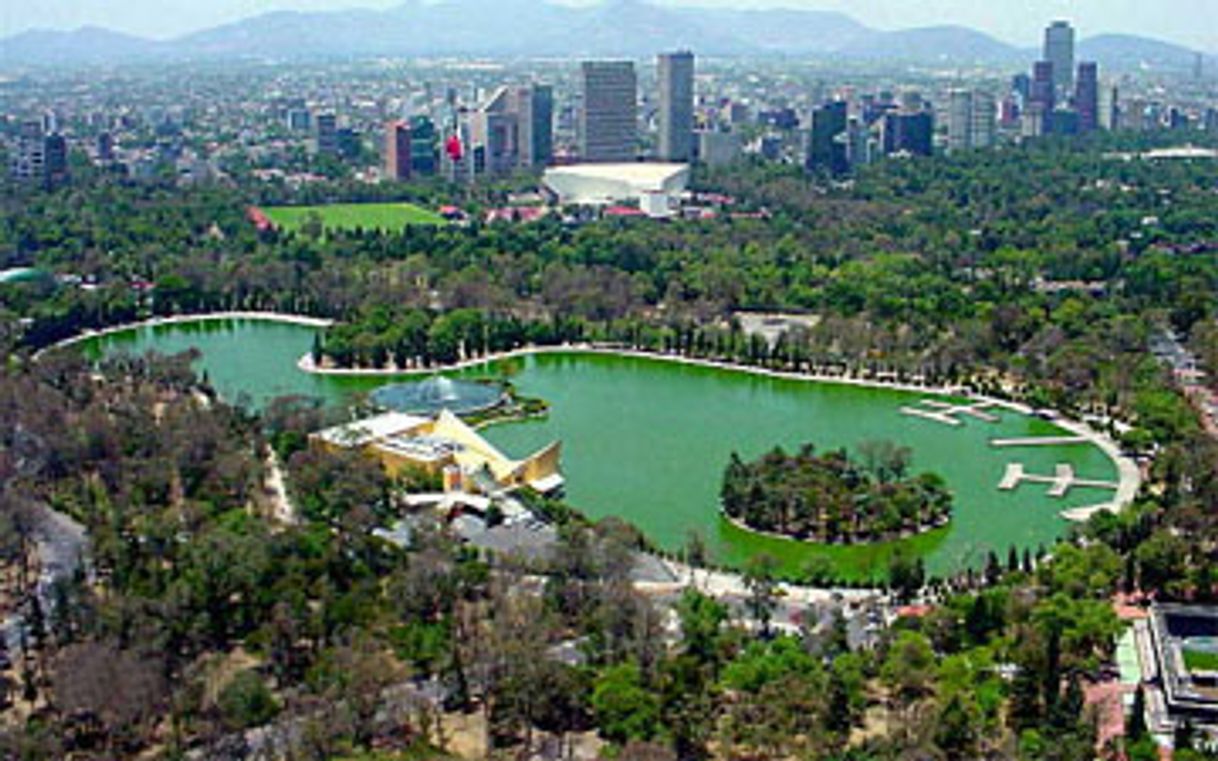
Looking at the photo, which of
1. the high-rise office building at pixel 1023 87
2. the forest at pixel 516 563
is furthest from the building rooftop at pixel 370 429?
the high-rise office building at pixel 1023 87

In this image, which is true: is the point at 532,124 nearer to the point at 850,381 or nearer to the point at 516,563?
the point at 850,381

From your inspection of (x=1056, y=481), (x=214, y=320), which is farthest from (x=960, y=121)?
(x=1056, y=481)

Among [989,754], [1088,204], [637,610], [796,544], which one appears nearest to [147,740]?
[637,610]

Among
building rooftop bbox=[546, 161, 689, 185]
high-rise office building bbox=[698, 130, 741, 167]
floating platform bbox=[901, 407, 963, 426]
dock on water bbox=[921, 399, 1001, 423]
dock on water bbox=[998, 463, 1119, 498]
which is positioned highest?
high-rise office building bbox=[698, 130, 741, 167]

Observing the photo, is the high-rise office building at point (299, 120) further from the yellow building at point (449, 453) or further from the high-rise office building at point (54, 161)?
the yellow building at point (449, 453)

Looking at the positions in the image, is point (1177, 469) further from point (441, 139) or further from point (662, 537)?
point (441, 139)

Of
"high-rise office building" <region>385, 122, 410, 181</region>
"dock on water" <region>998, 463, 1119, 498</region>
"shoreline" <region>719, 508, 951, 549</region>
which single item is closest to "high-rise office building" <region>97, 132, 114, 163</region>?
"high-rise office building" <region>385, 122, 410, 181</region>

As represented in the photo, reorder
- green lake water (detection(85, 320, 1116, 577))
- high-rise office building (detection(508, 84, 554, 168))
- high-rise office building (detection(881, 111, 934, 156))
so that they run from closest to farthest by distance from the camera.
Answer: green lake water (detection(85, 320, 1116, 577))
high-rise office building (detection(508, 84, 554, 168))
high-rise office building (detection(881, 111, 934, 156))

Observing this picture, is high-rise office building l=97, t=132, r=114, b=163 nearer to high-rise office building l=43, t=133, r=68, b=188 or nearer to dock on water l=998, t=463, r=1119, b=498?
high-rise office building l=43, t=133, r=68, b=188
